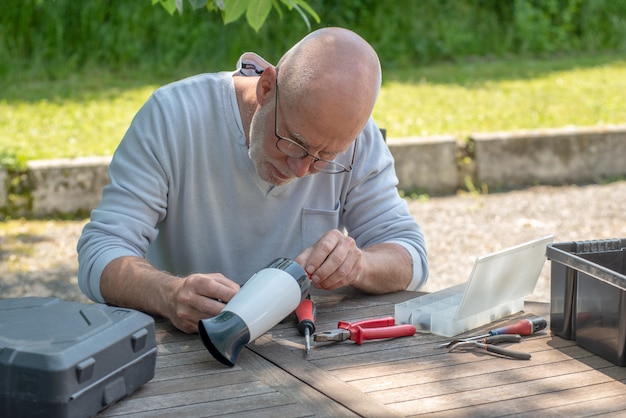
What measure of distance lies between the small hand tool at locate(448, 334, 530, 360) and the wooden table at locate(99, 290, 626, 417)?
0.6 inches

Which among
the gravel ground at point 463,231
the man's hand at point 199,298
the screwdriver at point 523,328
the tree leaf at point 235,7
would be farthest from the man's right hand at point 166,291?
the gravel ground at point 463,231

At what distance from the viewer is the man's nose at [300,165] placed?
231 centimetres

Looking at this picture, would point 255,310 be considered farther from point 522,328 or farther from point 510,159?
point 510,159

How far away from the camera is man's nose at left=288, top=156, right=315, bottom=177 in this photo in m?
2.31

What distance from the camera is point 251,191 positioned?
2605 mm

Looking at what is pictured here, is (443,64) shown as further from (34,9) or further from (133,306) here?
(133,306)

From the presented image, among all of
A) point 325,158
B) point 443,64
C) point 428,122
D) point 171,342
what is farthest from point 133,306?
point 443,64

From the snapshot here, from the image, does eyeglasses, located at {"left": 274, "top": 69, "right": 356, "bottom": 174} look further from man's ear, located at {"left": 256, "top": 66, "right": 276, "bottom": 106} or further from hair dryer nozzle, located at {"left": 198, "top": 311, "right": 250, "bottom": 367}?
hair dryer nozzle, located at {"left": 198, "top": 311, "right": 250, "bottom": 367}

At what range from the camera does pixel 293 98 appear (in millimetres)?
2225

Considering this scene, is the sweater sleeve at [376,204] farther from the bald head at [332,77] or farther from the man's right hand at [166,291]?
the man's right hand at [166,291]

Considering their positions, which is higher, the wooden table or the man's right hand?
the man's right hand

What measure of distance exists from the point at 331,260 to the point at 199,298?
13.9 inches

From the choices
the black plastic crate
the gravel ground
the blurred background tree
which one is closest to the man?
the black plastic crate

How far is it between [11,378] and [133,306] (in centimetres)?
71
